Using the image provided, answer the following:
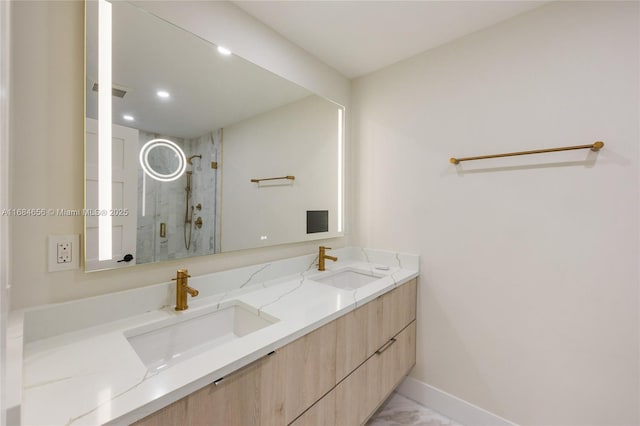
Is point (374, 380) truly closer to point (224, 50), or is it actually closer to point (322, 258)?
point (322, 258)

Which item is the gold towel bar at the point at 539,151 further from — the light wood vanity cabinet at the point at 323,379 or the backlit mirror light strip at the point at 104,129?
the backlit mirror light strip at the point at 104,129

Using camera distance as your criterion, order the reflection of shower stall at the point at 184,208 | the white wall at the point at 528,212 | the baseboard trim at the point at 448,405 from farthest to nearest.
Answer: the baseboard trim at the point at 448,405, the white wall at the point at 528,212, the reflection of shower stall at the point at 184,208

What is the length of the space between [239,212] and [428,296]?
52.1 inches

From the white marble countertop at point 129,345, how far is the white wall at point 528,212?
0.55 m

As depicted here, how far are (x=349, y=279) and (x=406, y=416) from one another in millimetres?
890

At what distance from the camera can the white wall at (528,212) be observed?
1.26 meters

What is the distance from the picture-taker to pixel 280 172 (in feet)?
5.71

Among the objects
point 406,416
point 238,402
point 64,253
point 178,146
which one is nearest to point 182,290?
point 64,253

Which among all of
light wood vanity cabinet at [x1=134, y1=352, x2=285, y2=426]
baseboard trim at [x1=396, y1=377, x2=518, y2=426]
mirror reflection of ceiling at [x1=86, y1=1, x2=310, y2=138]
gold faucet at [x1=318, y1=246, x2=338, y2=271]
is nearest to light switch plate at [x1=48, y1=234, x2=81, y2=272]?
mirror reflection of ceiling at [x1=86, y1=1, x2=310, y2=138]

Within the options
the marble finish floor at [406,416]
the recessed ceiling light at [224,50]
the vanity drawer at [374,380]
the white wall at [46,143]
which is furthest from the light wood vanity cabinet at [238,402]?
the recessed ceiling light at [224,50]

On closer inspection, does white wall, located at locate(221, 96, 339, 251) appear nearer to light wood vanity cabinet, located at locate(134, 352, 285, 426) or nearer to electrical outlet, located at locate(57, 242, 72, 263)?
electrical outlet, located at locate(57, 242, 72, 263)

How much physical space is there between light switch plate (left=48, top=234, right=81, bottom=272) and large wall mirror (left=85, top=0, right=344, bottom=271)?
37mm

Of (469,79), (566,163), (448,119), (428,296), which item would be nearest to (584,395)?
(428,296)

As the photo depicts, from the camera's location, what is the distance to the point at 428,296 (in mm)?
1835
